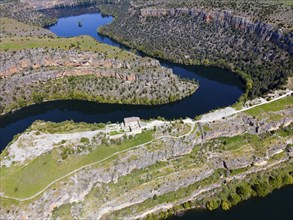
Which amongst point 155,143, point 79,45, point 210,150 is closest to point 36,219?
point 155,143

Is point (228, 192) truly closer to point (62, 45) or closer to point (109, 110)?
point (109, 110)

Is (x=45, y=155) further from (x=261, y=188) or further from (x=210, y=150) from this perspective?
(x=261, y=188)

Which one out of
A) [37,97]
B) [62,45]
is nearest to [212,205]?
[37,97]

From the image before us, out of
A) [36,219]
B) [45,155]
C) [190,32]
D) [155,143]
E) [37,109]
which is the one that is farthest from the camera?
[190,32]

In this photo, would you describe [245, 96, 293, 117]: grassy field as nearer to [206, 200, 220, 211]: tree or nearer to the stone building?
[206, 200, 220, 211]: tree

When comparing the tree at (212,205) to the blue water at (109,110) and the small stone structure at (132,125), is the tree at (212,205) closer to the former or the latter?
the small stone structure at (132,125)

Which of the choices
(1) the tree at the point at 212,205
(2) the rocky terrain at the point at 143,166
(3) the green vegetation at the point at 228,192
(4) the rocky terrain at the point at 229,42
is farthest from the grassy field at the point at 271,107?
(1) the tree at the point at 212,205
